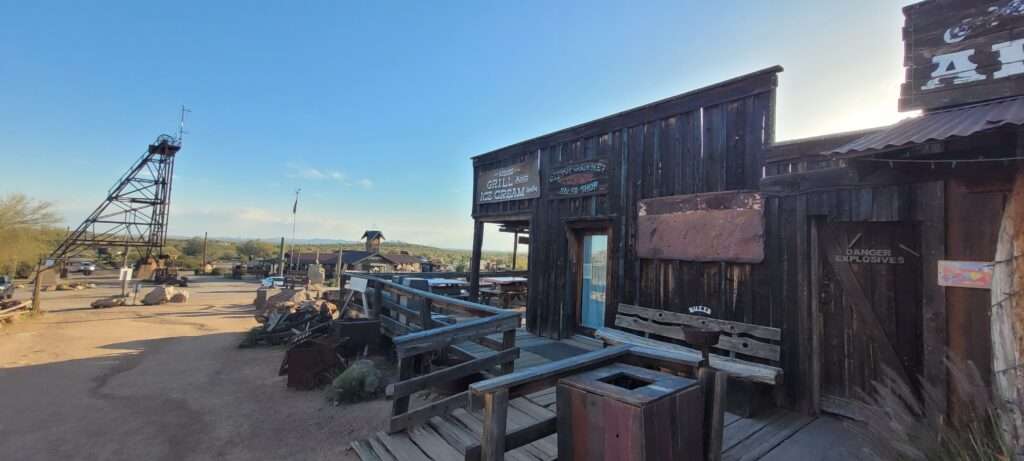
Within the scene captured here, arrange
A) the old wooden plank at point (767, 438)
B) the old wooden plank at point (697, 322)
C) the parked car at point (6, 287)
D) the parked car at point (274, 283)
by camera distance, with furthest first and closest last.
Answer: the parked car at point (274, 283)
the parked car at point (6, 287)
the old wooden plank at point (697, 322)
the old wooden plank at point (767, 438)

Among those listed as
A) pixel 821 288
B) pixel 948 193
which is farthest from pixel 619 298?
pixel 948 193

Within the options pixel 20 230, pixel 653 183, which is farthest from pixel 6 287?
pixel 653 183

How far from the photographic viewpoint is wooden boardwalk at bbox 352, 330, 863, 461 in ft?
10.5

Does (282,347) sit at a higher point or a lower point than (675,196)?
lower

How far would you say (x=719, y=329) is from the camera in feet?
14.6

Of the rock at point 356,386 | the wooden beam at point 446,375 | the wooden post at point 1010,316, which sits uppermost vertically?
the wooden post at point 1010,316

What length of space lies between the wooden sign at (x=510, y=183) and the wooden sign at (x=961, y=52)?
16.3 feet

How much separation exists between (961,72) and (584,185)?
4146 mm

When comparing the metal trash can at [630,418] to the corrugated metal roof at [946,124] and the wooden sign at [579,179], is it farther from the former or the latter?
the wooden sign at [579,179]

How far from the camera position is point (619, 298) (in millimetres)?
5777

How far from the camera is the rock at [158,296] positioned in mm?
18375

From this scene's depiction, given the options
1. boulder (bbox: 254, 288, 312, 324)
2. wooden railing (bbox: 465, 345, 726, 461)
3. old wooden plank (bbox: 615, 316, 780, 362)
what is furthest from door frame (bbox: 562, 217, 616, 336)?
boulder (bbox: 254, 288, 312, 324)

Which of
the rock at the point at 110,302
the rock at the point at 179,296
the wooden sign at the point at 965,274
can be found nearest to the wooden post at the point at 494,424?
the wooden sign at the point at 965,274

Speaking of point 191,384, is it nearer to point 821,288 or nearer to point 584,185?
point 584,185
